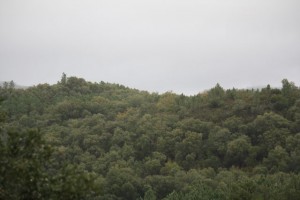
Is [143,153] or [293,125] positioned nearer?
[293,125]

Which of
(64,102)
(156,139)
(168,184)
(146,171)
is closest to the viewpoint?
(168,184)

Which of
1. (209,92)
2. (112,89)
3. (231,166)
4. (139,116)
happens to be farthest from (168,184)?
(112,89)

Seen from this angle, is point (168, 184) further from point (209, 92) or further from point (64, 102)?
point (64, 102)

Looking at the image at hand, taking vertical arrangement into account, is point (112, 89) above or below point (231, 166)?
above

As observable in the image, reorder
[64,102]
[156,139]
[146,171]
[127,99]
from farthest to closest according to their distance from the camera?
[127,99] < [64,102] < [156,139] < [146,171]

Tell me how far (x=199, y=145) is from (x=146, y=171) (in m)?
13.7

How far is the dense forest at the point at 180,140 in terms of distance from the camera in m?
71.9

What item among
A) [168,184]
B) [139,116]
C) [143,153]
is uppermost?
[139,116]

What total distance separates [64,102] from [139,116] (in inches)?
934

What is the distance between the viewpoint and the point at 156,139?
100m

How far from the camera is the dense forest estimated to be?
236 feet

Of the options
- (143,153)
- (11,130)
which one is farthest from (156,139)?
(11,130)

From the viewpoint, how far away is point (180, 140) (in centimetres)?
9650

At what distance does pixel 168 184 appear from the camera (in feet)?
255
